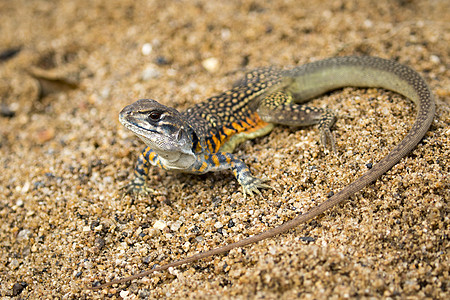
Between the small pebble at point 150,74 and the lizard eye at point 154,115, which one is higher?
the lizard eye at point 154,115

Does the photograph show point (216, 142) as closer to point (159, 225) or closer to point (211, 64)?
point (159, 225)

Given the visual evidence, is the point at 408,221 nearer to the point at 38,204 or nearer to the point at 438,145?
the point at 438,145

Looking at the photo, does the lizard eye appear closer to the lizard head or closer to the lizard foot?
the lizard head

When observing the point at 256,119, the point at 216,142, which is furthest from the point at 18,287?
the point at 256,119

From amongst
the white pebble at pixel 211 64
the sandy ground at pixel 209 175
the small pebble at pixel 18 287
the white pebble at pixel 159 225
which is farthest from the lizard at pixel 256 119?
the white pebble at pixel 211 64

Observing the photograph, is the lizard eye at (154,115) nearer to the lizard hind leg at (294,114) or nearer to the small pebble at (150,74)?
the lizard hind leg at (294,114)

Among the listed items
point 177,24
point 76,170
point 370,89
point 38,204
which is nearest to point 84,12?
point 177,24
